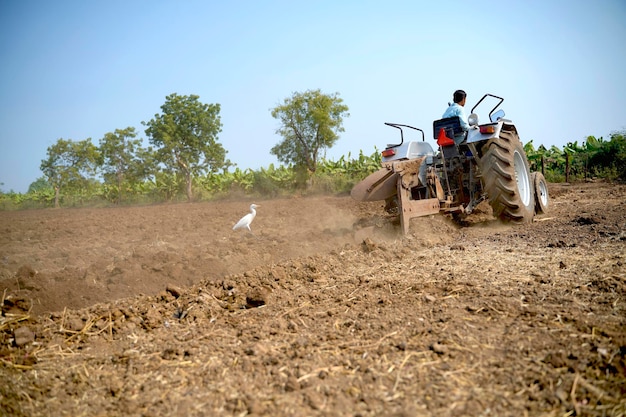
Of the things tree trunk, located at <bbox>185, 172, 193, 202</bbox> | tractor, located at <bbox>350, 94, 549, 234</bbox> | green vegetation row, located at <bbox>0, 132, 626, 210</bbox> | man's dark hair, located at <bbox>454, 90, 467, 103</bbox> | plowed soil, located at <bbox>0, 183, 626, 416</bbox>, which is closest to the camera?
plowed soil, located at <bbox>0, 183, 626, 416</bbox>

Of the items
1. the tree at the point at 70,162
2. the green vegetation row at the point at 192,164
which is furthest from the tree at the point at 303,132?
the tree at the point at 70,162

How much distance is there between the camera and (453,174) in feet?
24.1

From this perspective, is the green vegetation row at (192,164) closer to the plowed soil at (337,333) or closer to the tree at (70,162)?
the tree at (70,162)

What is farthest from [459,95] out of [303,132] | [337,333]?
[303,132]

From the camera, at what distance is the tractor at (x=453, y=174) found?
6.49 metres

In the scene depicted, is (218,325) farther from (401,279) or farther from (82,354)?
(401,279)

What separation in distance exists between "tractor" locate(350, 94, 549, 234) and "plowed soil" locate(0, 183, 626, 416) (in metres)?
0.88

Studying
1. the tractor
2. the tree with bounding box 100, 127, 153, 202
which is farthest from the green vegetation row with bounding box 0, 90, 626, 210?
the tractor

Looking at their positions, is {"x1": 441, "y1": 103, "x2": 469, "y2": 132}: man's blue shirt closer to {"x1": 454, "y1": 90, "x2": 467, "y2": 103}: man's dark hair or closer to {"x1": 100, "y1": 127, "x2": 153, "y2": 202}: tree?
{"x1": 454, "y1": 90, "x2": 467, "y2": 103}: man's dark hair

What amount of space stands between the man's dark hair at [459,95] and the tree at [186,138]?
76.8ft

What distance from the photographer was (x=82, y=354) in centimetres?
307

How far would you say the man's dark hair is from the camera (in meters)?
6.95

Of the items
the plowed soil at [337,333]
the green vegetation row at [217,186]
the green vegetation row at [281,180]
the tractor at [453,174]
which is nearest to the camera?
the plowed soil at [337,333]

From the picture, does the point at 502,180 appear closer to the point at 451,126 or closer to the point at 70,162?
the point at 451,126
